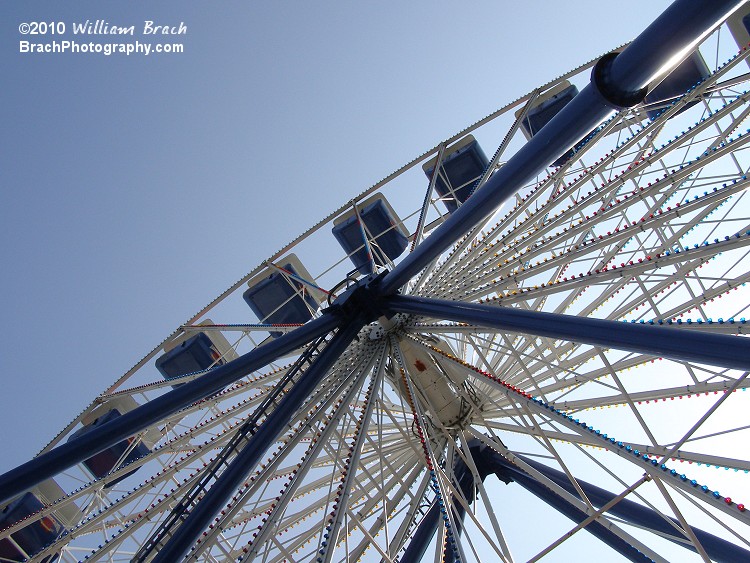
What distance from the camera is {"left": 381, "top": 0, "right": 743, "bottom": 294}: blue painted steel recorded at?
14.7 feet

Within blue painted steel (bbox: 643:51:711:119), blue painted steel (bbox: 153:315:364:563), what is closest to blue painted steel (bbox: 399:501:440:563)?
blue painted steel (bbox: 153:315:364:563)

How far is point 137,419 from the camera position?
329 inches

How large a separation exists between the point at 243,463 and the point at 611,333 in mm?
4438

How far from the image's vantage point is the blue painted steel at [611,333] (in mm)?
5320

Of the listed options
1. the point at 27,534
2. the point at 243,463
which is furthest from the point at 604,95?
the point at 27,534

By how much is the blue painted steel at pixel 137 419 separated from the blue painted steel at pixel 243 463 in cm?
45

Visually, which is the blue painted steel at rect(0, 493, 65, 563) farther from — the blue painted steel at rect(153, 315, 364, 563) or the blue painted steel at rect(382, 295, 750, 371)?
the blue painted steel at rect(382, 295, 750, 371)

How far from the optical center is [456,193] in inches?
779

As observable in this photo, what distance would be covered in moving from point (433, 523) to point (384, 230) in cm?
824

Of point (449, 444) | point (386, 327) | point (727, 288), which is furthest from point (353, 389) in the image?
point (727, 288)

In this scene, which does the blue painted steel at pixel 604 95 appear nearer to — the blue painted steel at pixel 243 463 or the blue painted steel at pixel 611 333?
the blue painted steel at pixel 611 333

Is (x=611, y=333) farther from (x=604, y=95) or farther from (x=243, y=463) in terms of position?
(x=243, y=463)

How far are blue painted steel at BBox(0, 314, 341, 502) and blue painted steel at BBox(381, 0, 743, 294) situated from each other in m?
2.82

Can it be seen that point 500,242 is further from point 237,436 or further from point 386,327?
point 237,436
